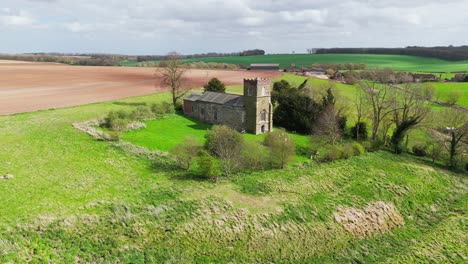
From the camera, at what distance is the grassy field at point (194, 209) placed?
21062 millimetres

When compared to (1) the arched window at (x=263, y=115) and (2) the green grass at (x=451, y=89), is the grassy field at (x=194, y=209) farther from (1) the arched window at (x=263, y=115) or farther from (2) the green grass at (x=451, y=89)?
(2) the green grass at (x=451, y=89)

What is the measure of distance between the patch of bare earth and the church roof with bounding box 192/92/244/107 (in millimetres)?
22304

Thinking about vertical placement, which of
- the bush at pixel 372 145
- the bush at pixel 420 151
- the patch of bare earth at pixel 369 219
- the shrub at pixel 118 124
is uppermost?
the shrub at pixel 118 124

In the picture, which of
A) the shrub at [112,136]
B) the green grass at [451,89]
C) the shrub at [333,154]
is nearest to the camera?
the shrub at [112,136]

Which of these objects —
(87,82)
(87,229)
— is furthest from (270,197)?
(87,82)

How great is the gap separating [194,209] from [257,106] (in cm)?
2193

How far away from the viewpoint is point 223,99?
160ft

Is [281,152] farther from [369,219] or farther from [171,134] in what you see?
[171,134]

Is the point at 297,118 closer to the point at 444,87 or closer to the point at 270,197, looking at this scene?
the point at 270,197

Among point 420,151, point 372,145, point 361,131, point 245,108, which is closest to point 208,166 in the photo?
point 245,108

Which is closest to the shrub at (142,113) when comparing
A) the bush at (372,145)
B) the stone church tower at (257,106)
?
the stone church tower at (257,106)

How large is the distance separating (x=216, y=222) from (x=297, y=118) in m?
28.0

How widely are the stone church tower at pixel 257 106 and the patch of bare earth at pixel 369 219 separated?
62.2 ft

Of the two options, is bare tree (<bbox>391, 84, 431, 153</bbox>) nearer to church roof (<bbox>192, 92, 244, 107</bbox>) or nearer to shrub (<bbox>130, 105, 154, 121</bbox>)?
Result: church roof (<bbox>192, 92, 244, 107</bbox>)
